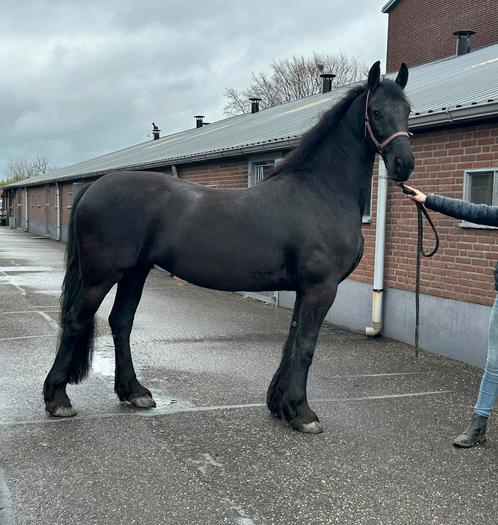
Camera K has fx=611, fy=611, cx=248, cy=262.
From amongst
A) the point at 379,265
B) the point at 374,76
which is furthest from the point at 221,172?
the point at 374,76

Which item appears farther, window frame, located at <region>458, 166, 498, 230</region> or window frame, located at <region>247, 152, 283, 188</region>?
window frame, located at <region>247, 152, 283, 188</region>

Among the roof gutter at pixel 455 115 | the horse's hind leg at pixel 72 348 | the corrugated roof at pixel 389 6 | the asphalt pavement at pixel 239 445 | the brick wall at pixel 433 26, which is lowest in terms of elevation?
the asphalt pavement at pixel 239 445

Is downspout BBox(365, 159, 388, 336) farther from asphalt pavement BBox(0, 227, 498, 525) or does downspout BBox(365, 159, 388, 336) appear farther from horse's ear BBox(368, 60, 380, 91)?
horse's ear BBox(368, 60, 380, 91)

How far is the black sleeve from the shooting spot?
12.5ft

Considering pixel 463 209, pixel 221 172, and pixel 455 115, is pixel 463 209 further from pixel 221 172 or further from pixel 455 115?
pixel 221 172

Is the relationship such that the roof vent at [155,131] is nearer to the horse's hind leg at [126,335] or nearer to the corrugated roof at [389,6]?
the corrugated roof at [389,6]

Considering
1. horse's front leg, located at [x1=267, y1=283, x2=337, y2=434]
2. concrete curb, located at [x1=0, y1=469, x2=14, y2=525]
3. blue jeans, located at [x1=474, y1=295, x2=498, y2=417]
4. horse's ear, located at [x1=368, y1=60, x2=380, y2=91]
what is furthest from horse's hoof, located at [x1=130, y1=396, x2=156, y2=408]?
horse's ear, located at [x1=368, y1=60, x2=380, y2=91]

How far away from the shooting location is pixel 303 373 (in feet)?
14.0

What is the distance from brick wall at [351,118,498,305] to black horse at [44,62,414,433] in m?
2.40

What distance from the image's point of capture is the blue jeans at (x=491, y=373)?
152 inches

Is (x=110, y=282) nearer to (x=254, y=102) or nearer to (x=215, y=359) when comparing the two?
(x=215, y=359)

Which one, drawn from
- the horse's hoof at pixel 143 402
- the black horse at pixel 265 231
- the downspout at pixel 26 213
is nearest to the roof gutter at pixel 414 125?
the black horse at pixel 265 231

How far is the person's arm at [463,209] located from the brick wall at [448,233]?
2449mm

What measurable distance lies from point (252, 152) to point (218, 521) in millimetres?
7890
